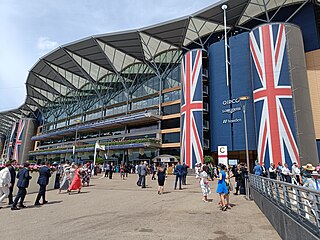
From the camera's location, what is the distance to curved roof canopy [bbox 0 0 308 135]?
33156 millimetres

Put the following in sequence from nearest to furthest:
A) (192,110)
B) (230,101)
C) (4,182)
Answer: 1. (4,182)
2. (230,101)
3. (192,110)

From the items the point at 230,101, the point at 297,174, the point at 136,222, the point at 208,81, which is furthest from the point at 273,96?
the point at 136,222

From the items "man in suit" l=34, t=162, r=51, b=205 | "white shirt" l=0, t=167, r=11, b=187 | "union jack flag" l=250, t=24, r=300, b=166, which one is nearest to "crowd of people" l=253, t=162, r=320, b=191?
"man in suit" l=34, t=162, r=51, b=205

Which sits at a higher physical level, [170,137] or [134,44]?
[134,44]

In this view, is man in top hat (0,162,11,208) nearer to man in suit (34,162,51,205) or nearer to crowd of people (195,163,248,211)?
man in suit (34,162,51,205)

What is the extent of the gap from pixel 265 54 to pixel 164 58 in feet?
64.4

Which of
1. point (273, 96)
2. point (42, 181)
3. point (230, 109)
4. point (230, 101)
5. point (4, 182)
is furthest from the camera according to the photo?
point (230, 101)

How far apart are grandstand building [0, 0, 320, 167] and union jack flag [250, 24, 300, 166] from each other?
0.37 ft

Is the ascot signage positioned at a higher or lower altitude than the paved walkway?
higher

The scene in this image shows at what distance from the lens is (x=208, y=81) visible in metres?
37.2

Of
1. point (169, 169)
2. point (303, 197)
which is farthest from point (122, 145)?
point (303, 197)

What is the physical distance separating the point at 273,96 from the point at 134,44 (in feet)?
78.9

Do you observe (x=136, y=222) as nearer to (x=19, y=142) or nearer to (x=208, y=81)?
(x=208, y=81)

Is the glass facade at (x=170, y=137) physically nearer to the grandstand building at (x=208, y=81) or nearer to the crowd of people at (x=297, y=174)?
the grandstand building at (x=208, y=81)
